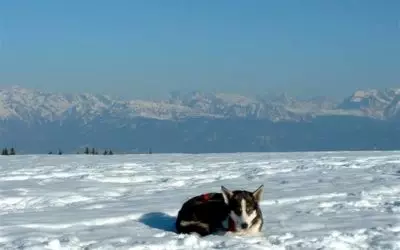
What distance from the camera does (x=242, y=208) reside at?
10023 millimetres

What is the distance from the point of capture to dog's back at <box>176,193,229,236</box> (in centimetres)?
1041

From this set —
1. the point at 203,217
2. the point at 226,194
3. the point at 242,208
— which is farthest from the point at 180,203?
the point at 242,208

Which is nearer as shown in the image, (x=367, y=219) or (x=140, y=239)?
(x=140, y=239)

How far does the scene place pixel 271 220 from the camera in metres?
11.7

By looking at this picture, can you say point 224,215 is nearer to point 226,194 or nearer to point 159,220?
point 226,194

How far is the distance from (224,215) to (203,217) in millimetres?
300

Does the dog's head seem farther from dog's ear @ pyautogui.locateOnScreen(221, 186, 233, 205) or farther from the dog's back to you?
the dog's back

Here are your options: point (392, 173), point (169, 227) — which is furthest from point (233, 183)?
point (169, 227)

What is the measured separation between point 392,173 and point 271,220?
22.9ft

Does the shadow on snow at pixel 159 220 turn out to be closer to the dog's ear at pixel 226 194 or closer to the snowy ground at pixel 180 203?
the snowy ground at pixel 180 203

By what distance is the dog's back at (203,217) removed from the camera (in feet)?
34.1


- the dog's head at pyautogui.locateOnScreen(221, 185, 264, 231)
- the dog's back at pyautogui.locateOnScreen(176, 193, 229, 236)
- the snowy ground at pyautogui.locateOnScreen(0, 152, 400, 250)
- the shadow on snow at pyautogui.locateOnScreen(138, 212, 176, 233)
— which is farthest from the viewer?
the shadow on snow at pyautogui.locateOnScreen(138, 212, 176, 233)

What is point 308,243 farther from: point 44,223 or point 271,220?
point 44,223

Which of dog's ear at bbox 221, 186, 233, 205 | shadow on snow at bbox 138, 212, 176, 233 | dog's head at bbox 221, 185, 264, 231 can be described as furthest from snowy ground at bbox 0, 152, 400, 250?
dog's ear at bbox 221, 186, 233, 205
